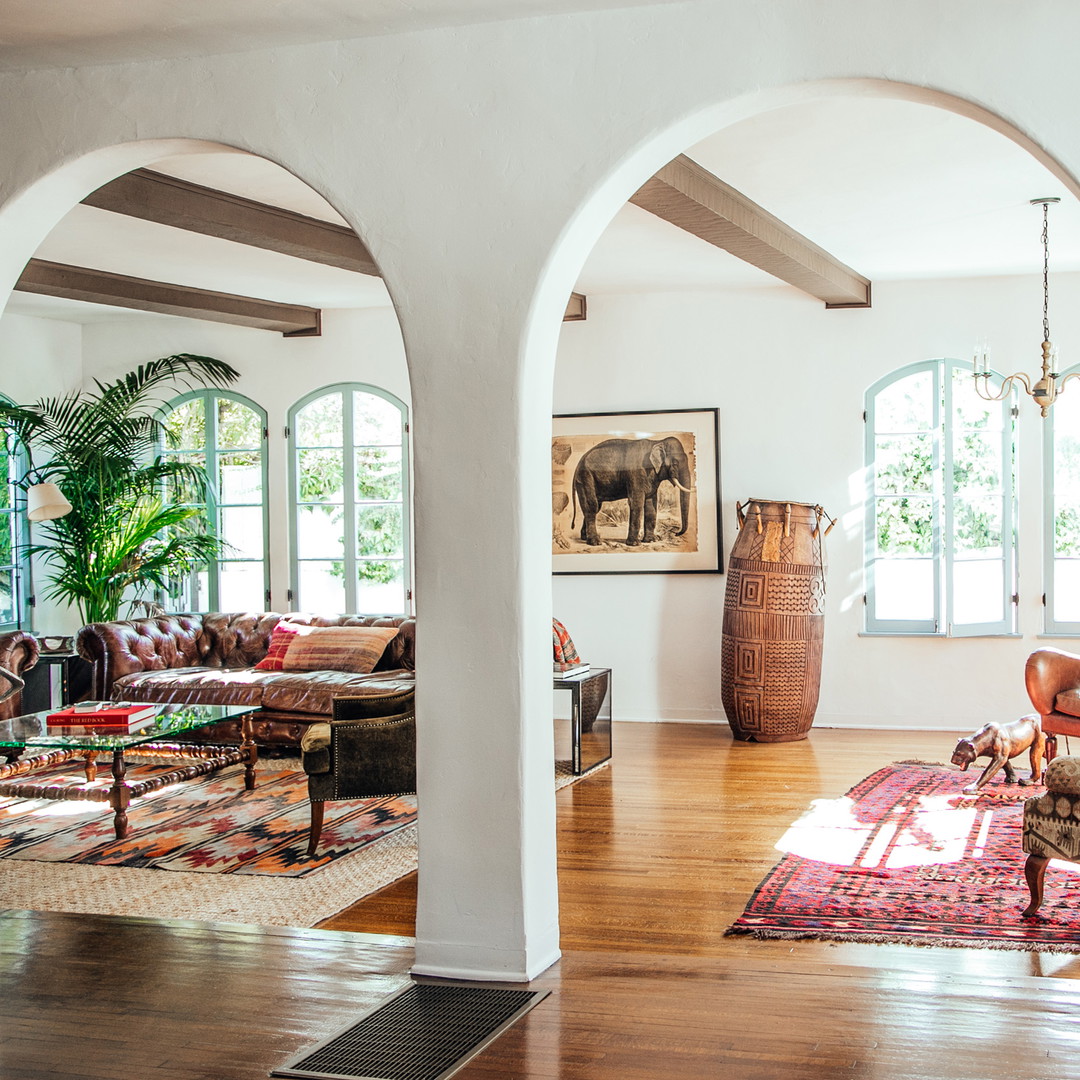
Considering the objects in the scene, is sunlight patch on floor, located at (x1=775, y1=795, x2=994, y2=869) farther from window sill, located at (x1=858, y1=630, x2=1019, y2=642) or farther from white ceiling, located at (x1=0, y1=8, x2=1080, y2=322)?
white ceiling, located at (x1=0, y1=8, x2=1080, y2=322)

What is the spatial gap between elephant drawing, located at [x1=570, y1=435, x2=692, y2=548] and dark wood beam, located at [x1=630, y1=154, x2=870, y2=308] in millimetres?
1468

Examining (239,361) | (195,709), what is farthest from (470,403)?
(239,361)

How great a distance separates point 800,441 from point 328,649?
340 centimetres

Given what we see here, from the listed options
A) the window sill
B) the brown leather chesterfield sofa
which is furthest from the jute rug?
the window sill

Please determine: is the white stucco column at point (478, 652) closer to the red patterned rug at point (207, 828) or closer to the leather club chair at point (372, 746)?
the leather club chair at point (372, 746)

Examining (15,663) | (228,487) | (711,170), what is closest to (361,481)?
(228,487)

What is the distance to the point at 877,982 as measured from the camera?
3.38 m

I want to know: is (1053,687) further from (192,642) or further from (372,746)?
(192,642)

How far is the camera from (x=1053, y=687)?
21.9 feet

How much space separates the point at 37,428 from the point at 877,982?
24.5 ft

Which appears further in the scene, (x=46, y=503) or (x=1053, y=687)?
(x=46, y=503)

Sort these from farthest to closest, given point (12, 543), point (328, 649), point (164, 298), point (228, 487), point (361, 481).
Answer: point (228, 487)
point (361, 481)
point (12, 543)
point (164, 298)
point (328, 649)

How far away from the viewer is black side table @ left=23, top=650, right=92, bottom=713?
7844 millimetres

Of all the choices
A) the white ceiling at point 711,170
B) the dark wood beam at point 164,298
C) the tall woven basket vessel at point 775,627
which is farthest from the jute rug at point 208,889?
the dark wood beam at point 164,298
